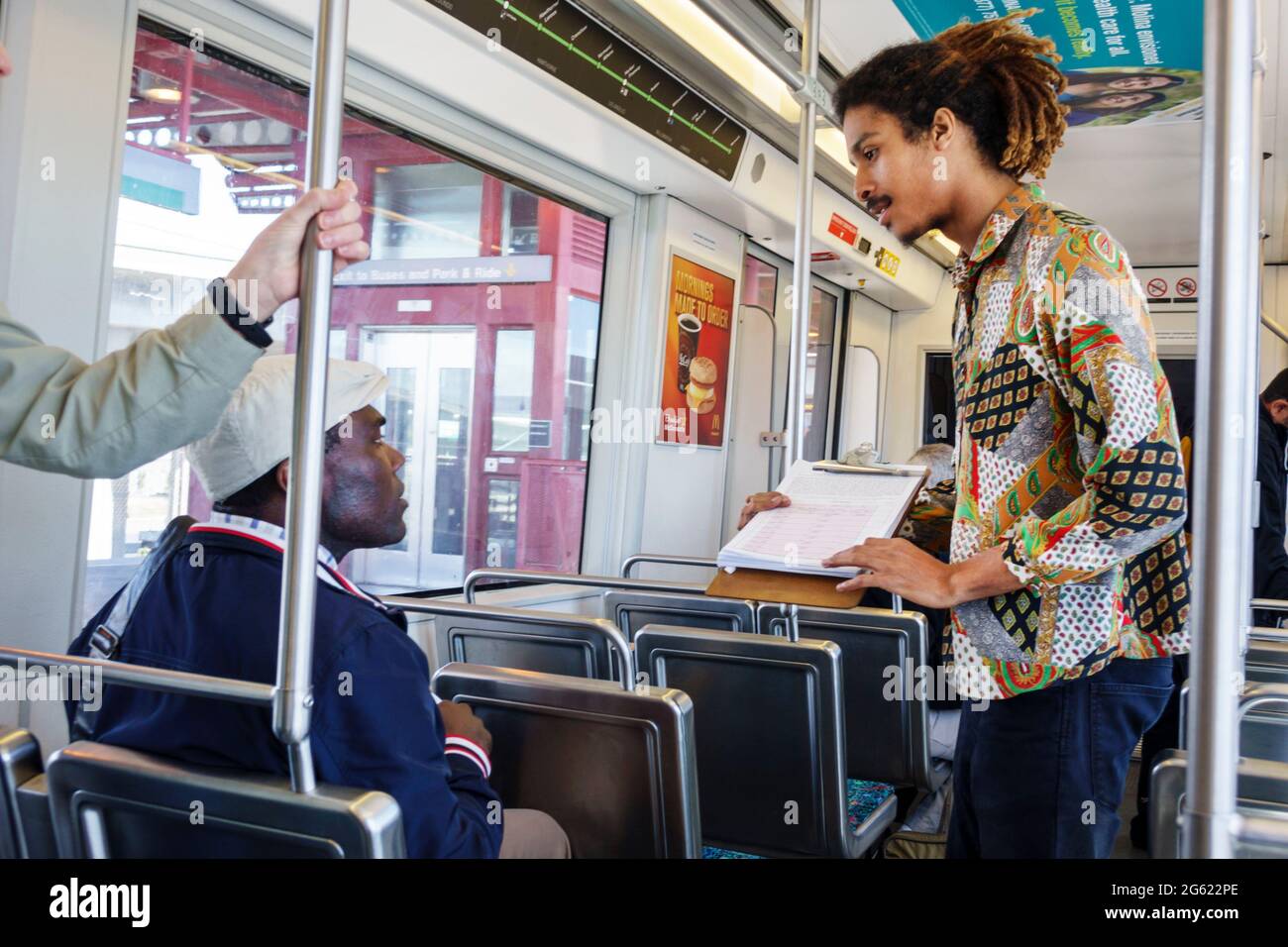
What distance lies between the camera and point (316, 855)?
3.53ft

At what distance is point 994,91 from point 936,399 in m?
7.29

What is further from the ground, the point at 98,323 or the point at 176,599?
the point at 98,323

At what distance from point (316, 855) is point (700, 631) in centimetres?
130

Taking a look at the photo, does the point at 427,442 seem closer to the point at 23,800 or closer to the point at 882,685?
the point at 882,685

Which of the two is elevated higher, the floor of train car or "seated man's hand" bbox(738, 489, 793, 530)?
"seated man's hand" bbox(738, 489, 793, 530)

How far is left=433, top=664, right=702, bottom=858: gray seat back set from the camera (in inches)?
66.2

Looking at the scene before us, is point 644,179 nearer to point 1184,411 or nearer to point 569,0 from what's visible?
point 569,0

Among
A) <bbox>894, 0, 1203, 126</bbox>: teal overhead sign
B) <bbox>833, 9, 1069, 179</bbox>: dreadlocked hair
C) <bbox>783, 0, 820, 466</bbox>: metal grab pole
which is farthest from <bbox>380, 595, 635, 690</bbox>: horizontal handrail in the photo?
<bbox>894, 0, 1203, 126</bbox>: teal overhead sign

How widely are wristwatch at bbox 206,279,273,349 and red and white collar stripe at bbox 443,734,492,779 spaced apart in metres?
0.75

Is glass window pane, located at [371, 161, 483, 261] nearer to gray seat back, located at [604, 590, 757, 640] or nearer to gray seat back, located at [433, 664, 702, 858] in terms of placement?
gray seat back, located at [604, 590, 757, 640]

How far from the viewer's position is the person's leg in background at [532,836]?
166 centimetres

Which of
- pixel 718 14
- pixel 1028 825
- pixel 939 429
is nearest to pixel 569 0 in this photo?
pixel 718 14

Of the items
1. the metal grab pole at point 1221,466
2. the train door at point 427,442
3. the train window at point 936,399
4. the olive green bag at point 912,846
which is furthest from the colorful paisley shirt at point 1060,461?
the train window at point 936,399
